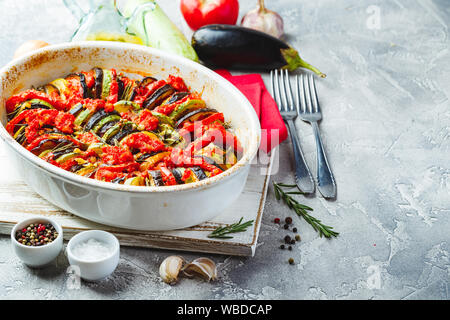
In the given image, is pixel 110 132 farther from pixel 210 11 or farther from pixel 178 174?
pixel 210 11

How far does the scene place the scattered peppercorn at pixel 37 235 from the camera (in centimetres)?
268

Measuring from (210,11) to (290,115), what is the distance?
1.37 m

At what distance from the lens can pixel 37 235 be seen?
2717mm

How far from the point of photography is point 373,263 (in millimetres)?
2914

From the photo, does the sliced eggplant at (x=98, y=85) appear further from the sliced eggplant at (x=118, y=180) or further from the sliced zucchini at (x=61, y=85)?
the sliced eggplant at (x=118, y=180)

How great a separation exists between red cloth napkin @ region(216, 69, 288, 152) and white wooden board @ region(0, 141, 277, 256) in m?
0.42

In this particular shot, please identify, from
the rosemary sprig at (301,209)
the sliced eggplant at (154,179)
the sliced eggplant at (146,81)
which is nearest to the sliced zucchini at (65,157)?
the sliced eggplant at (154,179)

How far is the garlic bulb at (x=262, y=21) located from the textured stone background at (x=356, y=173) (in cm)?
Result: 25

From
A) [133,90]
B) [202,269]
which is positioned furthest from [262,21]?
[202,269]

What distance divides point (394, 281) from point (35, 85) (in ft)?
7.83

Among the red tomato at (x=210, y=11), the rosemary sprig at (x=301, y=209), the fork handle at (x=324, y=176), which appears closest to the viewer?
the rosemary sprig at (x=301, y=209)

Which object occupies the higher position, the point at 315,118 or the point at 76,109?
the point at 76,109

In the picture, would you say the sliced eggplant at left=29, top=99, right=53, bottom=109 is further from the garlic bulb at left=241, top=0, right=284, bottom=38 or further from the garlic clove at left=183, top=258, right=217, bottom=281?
the garlic bulb at left=241, top=0, right=284, bottom=38

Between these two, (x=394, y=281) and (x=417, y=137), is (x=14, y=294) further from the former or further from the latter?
(x=417, y=137)
